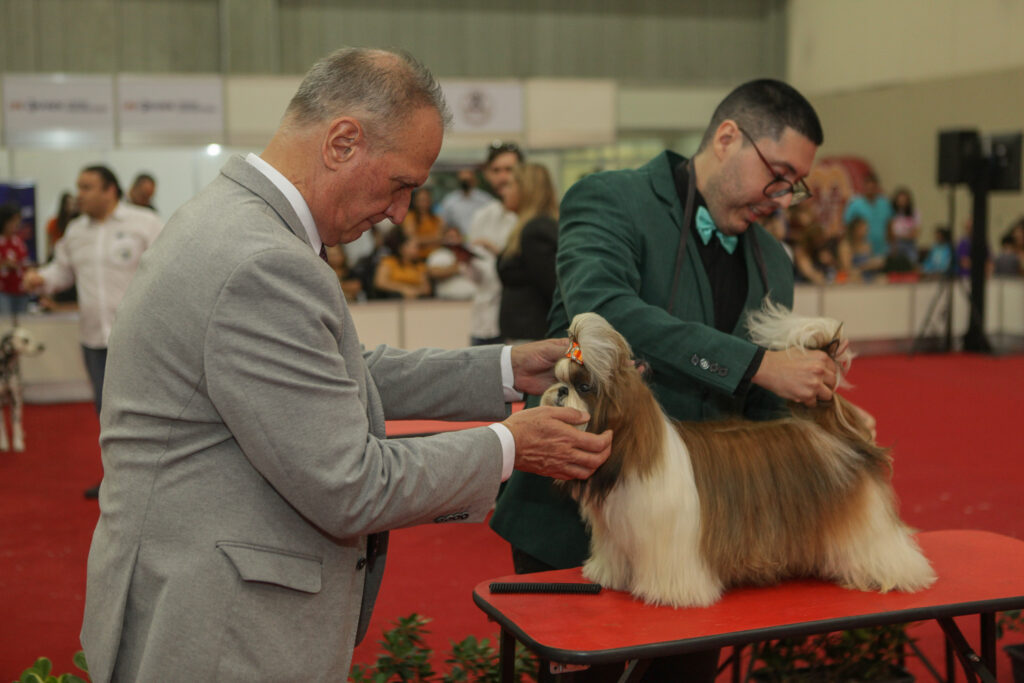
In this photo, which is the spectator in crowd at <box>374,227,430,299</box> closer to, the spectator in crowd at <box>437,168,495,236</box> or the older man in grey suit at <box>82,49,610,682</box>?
the spectator in crowd at <box>437,168,495,236</box>

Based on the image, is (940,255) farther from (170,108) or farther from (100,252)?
(100,252)

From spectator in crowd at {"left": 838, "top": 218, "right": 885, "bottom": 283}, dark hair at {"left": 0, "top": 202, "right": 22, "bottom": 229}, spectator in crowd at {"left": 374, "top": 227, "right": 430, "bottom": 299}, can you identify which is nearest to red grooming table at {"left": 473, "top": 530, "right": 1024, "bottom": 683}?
spectator in crowd at {"left": 374, "top": 227, "right": 430, "bottom": 299}

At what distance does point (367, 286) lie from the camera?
9.66 metres

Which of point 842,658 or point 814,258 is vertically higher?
point 814,258

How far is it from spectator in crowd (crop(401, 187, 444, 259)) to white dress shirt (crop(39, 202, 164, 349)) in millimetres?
4553

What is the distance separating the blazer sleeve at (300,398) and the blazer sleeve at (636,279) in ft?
2.51

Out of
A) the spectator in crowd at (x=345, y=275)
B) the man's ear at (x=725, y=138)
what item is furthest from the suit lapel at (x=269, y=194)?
the spectator in crowd at (x=345, y=275)

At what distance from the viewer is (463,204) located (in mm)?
11016

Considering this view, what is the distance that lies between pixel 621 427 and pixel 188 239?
88 centimetres

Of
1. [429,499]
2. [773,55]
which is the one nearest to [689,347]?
[429,499]

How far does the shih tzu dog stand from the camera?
196 cm

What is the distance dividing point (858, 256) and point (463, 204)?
4573 millimetres

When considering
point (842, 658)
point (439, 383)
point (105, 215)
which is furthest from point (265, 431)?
point (105, 215)

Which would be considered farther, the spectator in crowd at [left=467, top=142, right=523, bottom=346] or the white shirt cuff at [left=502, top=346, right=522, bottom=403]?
the spectator in crowd at [left=467, top=142, right=523, bottom=346]
